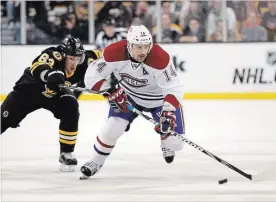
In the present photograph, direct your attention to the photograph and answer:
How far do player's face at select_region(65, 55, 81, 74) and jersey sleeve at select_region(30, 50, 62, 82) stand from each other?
0.17 feet

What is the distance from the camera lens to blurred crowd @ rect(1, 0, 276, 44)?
9352 millimetres

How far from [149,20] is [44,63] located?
4.59 m

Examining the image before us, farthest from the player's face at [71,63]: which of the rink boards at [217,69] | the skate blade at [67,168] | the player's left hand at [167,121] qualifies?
the rink boards at [217,69]

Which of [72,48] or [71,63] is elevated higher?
[72,48]

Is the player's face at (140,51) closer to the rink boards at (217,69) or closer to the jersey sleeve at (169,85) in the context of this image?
the jersey sleeve at (169,85)

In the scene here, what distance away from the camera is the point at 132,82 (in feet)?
15.7

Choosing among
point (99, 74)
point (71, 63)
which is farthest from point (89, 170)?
A: point (71, 63)

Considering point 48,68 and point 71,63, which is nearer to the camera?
point 48,68

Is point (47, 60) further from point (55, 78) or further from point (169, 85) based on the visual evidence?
point (169, 85)

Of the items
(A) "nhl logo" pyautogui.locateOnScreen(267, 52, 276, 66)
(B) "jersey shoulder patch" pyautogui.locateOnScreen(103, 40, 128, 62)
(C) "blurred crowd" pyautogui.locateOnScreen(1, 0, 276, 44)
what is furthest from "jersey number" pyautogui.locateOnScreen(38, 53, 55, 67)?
(A) "nhl logo" pyautogui.locateOnScreen(267, 52, 276, 66)

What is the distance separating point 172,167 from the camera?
5.12 meters

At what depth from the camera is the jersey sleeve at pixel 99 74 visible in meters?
4.68

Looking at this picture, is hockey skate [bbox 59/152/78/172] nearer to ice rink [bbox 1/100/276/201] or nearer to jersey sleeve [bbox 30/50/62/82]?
ice rink [bbox 1/100/276/201]

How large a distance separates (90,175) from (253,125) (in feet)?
8.98
